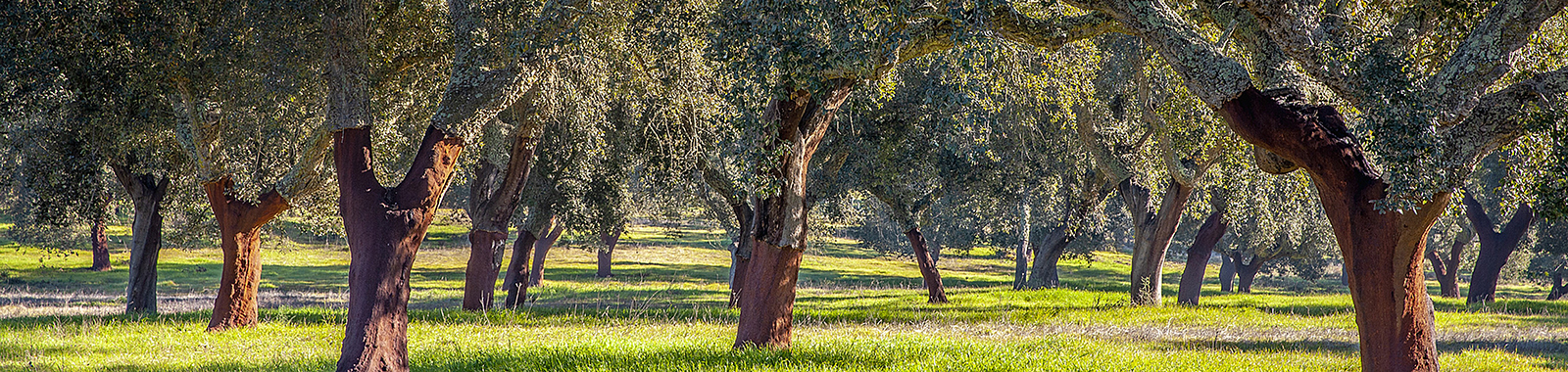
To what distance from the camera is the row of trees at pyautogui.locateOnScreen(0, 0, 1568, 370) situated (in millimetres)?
6977

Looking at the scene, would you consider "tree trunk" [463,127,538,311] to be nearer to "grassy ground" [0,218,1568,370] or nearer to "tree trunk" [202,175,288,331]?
"grassy ground" [0,218,1568,370]

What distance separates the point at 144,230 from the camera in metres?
18.3

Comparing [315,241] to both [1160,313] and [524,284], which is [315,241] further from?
[1160,313]

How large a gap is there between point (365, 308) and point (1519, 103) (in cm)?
1009

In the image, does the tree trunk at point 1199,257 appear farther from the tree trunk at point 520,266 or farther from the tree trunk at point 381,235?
the tree trunk at point 381,235

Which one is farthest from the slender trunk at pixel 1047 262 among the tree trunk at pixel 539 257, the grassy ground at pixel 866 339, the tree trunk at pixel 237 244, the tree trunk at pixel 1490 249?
the tree trunk at pixel 237 244

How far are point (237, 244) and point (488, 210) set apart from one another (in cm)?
542

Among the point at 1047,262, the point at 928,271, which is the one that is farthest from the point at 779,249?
the point at 1047,262

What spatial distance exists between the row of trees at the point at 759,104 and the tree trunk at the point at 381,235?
1.0 inches

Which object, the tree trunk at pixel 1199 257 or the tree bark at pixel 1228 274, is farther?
the tree bark at pixel 1228 274

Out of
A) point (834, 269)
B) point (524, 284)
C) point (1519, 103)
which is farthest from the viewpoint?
point (834, 269)

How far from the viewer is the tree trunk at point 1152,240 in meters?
21.4

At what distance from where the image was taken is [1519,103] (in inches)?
269

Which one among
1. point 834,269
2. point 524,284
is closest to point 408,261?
point 524,284
